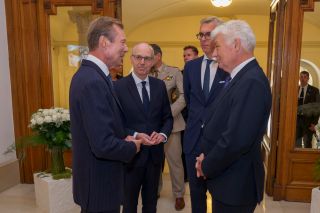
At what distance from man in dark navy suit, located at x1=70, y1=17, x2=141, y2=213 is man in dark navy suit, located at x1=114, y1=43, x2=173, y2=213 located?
0.51 m

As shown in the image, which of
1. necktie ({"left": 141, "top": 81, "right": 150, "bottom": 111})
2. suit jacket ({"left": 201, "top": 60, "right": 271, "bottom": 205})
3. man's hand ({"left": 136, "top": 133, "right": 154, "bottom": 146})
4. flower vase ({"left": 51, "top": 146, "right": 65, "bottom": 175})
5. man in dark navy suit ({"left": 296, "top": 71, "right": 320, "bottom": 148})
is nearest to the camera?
suit jacket ({"left": 201, "top": 60, "right": 271, "bottom": 205})

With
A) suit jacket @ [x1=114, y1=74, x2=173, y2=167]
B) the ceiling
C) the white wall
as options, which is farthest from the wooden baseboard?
the ceiling

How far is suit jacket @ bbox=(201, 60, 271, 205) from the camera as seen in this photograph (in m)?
1.38

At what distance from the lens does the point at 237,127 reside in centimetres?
138

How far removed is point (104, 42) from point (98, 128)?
1.48 feet

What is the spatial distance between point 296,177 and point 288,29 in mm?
1587

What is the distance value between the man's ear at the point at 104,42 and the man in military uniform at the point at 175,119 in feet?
4.71

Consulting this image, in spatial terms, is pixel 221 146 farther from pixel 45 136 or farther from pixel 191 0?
pixel 191 0

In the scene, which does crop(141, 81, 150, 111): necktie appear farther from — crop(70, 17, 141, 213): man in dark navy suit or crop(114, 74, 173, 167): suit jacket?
crop(70, 17, 141, 213): man in dark navy suit

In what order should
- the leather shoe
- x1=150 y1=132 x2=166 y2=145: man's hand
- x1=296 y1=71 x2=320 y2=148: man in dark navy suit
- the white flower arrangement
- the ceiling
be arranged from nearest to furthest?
x1=150 y1=132 x2=166 y2=145: man's hand < the white flower arrangement < the leather shoe < x1=296 y1=71 x2=320 y2=148: man in dark navy suit < the ceiling

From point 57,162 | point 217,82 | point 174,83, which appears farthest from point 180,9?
point 217,82

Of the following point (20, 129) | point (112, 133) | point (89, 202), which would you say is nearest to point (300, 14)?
point (112, 133)

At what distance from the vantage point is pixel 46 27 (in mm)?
3510

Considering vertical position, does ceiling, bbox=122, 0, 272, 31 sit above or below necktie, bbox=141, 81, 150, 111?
above
